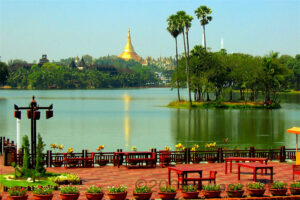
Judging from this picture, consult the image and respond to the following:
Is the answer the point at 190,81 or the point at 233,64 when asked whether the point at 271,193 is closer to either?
the point at 190,81

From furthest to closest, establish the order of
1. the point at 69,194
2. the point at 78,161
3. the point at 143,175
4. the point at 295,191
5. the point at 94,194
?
the point at 78,161 → the point at 143,175 → the point at 295,191 → the point at 94,194 → the point at 69,194

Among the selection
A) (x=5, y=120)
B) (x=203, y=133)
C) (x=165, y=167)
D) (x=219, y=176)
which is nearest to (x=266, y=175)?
(x=219, y=176)

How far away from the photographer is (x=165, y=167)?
1079 inches

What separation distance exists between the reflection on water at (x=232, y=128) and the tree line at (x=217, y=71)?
13549 mm

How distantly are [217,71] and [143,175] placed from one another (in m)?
80.3

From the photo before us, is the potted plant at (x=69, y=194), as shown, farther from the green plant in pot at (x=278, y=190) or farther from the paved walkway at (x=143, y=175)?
the green plant in pot at (x=278, y=190)

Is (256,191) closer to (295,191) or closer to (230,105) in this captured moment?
(295,191)

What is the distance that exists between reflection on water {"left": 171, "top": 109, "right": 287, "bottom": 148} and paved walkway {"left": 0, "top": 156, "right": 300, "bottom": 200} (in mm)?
18085

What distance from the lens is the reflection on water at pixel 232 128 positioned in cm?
4834

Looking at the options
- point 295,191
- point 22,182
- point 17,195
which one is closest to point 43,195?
point 17,195

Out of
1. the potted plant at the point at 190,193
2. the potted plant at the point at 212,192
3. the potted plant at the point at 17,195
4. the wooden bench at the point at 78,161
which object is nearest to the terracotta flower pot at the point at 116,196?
the potted plant at the point at 190,193

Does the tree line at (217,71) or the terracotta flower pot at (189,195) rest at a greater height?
the tree line at (217,71)

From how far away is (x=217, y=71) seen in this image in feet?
340

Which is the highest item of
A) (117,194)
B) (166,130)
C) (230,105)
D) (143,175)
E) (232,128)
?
(230,105)
